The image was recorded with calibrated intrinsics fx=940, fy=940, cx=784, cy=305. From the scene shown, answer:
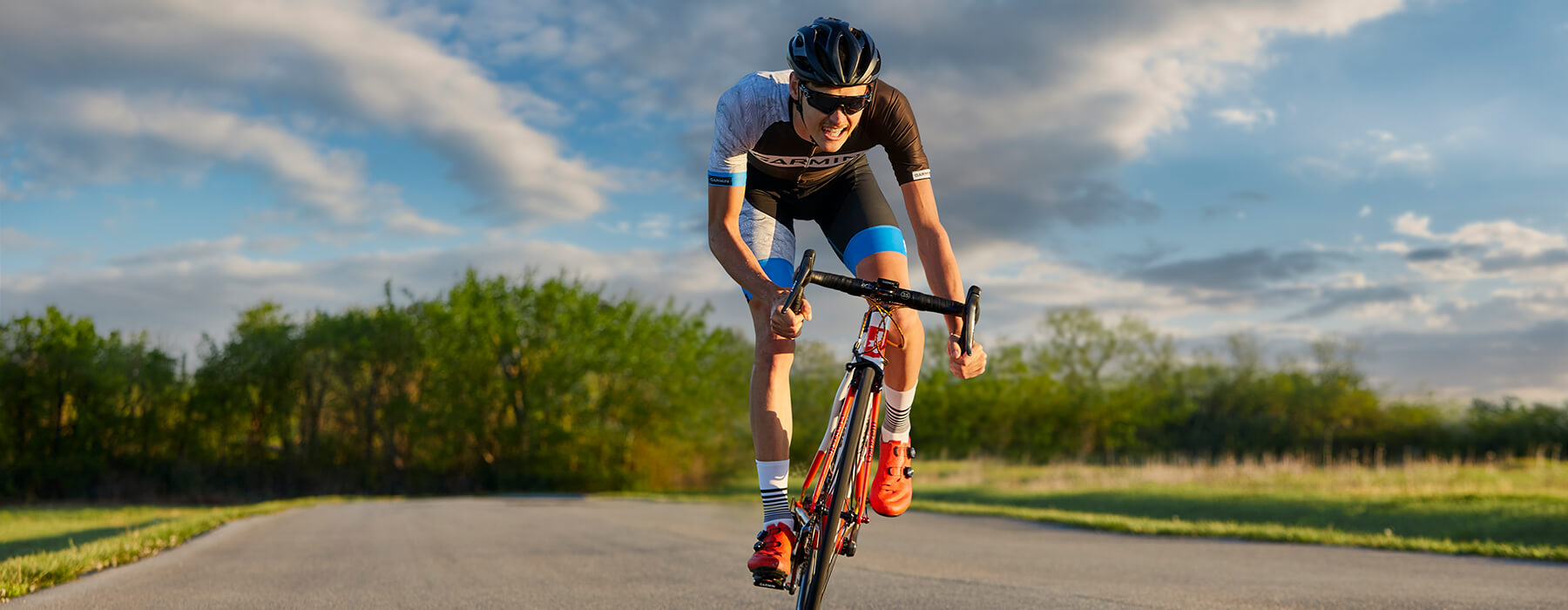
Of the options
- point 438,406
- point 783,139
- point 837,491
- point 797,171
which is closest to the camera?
point 837,491

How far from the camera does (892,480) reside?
402 centimetres

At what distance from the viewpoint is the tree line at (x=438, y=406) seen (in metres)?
48.8

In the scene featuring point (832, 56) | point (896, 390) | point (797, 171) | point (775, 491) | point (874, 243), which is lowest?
point (775, 491)

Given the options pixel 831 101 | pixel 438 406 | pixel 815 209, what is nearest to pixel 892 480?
pixel 815 209

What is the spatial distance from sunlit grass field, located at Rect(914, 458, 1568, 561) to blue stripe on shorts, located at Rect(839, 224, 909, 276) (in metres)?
9.89

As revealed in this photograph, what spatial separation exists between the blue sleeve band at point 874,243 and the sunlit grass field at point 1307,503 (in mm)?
9885

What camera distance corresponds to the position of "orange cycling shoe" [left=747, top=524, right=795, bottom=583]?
3529 millimetres

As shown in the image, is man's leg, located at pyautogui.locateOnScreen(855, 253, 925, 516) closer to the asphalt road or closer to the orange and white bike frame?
the orange and white bike frame

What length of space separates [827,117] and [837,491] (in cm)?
140

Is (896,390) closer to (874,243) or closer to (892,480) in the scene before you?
(892,480)

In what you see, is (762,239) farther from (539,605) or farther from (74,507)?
(74,507)

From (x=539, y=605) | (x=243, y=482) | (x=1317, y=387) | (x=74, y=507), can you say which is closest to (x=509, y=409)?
(x=243, y=482)

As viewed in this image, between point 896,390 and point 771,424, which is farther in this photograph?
point 896,390

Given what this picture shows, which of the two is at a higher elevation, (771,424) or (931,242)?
(931,242)
